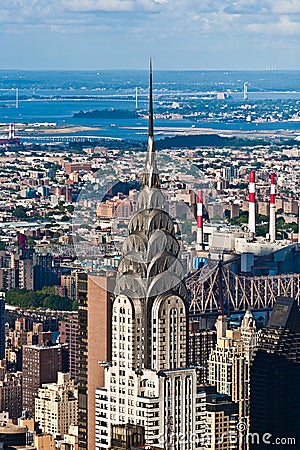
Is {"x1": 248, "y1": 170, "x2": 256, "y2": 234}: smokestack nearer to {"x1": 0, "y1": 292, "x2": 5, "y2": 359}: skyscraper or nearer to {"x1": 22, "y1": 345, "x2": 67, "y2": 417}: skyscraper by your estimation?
{"x1": 0, "y1": 292, "x2": 5, "y2": 359}: skyscraper

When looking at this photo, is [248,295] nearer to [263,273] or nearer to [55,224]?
[263,273]

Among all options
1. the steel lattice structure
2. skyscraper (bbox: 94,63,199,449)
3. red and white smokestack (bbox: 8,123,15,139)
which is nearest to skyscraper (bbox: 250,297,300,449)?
the steel lattice structure

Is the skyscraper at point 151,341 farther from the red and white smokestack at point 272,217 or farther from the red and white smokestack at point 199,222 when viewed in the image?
the red and white smokestack at point 272,217

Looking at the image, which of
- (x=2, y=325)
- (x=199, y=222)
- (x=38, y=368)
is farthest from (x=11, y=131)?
(x=199, y=222)

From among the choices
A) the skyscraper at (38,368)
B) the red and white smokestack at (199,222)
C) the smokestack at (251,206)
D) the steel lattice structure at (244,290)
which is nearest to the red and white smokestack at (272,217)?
the smokestack at (251,206)

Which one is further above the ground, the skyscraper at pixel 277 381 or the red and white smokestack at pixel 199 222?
the red and white smokestack at pixel 199 222

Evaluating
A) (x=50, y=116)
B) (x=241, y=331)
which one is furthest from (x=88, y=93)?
(x=241, y=331)
